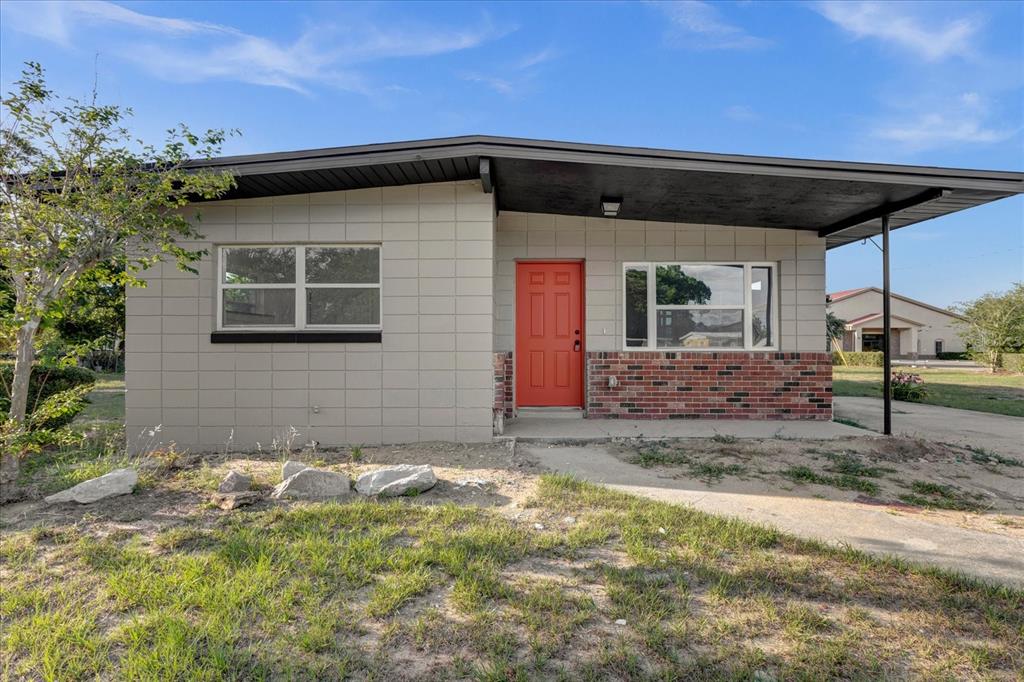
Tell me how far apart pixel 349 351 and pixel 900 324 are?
4683 cm

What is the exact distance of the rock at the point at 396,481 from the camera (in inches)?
152

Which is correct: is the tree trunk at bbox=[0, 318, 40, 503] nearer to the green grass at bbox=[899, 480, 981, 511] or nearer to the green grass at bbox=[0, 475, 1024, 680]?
the green grass at bbox=[0, 475, 1024, 680]

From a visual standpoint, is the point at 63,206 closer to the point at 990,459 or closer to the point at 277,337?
the point at 277,337

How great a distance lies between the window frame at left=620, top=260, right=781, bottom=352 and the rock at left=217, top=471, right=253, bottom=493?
520 cm

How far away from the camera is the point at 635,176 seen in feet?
17.9

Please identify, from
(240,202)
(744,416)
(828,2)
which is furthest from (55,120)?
(828,2)

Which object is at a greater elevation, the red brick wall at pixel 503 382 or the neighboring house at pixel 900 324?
the neighboring house at pixel 900 324

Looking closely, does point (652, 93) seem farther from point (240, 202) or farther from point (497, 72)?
point (240, 202)

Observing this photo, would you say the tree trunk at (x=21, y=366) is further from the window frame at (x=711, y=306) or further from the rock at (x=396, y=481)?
the window frame at (x=711, y=306)

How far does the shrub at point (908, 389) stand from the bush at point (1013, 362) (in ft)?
48.1

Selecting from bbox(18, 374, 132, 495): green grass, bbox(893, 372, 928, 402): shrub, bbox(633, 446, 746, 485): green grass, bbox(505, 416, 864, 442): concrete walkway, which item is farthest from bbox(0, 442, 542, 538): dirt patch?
bbox(893, 372, 928, 402): shrub

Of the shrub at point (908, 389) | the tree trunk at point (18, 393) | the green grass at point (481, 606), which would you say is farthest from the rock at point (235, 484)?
the shrub at point (908, 389)

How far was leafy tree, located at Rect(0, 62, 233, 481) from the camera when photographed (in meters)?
3.78

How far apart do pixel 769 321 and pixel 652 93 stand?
630 centimetres
